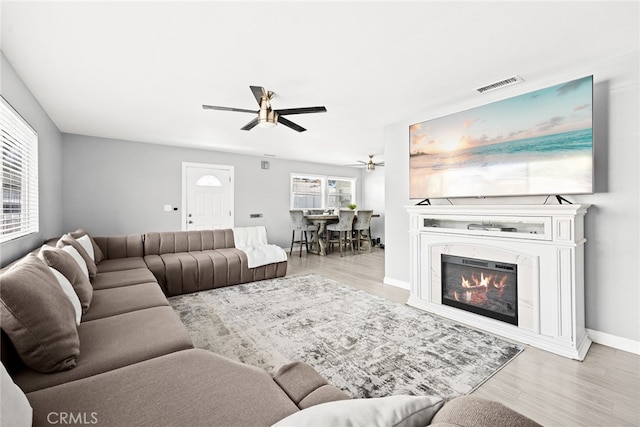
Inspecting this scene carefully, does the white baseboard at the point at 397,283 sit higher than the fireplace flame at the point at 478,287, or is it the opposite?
the fireplace flame at the point at 478,287

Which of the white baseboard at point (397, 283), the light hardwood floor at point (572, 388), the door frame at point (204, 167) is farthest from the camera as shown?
the door frame at point (204, 167)

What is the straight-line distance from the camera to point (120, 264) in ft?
11.4

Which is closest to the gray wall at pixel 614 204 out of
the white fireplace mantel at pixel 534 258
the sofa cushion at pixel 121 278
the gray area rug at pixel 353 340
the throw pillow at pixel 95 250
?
the white fireplace mantel at pixel 534 258

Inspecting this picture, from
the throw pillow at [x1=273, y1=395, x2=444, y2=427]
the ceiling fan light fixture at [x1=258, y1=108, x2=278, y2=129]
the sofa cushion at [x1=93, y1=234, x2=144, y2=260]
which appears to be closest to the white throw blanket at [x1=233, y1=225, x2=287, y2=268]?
the sofa cushion at [x1=93, y1=234, x2=144, y2=260]

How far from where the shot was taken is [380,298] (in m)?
3.46

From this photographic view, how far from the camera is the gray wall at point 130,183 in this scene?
468 cm

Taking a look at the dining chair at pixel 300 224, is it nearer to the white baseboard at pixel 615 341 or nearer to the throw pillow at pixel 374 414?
the white baseboard at pixel 615 341

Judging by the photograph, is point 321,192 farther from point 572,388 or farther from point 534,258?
point 572,388

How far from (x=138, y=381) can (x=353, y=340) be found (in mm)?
1690

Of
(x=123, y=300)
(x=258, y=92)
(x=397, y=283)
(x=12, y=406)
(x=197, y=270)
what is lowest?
(x=397, y=283)

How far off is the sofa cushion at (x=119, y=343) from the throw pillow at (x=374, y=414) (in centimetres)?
115

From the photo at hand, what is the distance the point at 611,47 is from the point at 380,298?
306 centimetres

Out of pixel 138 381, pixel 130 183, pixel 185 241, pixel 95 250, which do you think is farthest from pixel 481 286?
pixel 130 183

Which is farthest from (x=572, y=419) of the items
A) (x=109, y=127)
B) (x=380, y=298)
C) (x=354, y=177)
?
(x=354, y=177)
